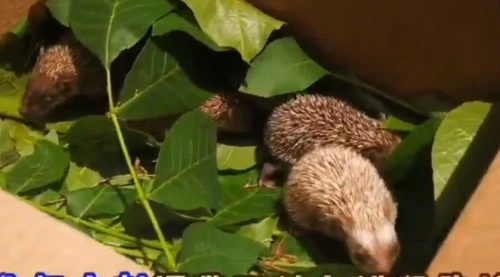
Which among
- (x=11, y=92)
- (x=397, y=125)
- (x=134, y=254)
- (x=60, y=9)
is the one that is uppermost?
(x=60, y=9)

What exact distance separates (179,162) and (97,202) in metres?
0.19

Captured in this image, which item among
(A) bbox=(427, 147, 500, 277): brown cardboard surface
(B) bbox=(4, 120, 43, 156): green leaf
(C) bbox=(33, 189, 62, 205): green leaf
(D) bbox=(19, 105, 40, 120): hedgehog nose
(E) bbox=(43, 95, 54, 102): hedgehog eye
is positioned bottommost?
(C) bbox=(33, 189, 62, 205): green leaf

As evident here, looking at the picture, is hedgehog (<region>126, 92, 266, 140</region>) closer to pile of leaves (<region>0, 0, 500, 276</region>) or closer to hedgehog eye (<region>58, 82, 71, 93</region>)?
pile of leaves (<region>0, 0, 500, 276</region>)

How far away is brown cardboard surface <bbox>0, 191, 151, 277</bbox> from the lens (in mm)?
846

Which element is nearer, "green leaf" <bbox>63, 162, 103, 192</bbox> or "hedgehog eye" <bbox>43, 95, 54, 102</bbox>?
"green leaf" <bbox>63, 162, 103, 192</bbox>

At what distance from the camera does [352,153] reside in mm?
1367

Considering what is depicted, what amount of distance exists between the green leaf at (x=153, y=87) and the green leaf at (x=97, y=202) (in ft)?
0.49

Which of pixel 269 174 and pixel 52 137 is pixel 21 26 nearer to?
pixel 52 137

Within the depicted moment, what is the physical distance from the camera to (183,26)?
138 cm

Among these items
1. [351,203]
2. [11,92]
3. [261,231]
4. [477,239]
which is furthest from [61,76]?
[477,239]

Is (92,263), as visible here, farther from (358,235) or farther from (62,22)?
(62,22)

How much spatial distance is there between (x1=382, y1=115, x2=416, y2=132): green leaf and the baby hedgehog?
0.08 m

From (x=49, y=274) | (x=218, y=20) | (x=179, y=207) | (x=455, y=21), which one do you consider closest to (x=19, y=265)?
(x=49, y=274)

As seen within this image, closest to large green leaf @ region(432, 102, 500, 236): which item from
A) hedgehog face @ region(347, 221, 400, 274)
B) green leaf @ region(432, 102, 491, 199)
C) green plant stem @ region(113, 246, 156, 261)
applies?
green leaf @ region(432, 102, 491, 199)
